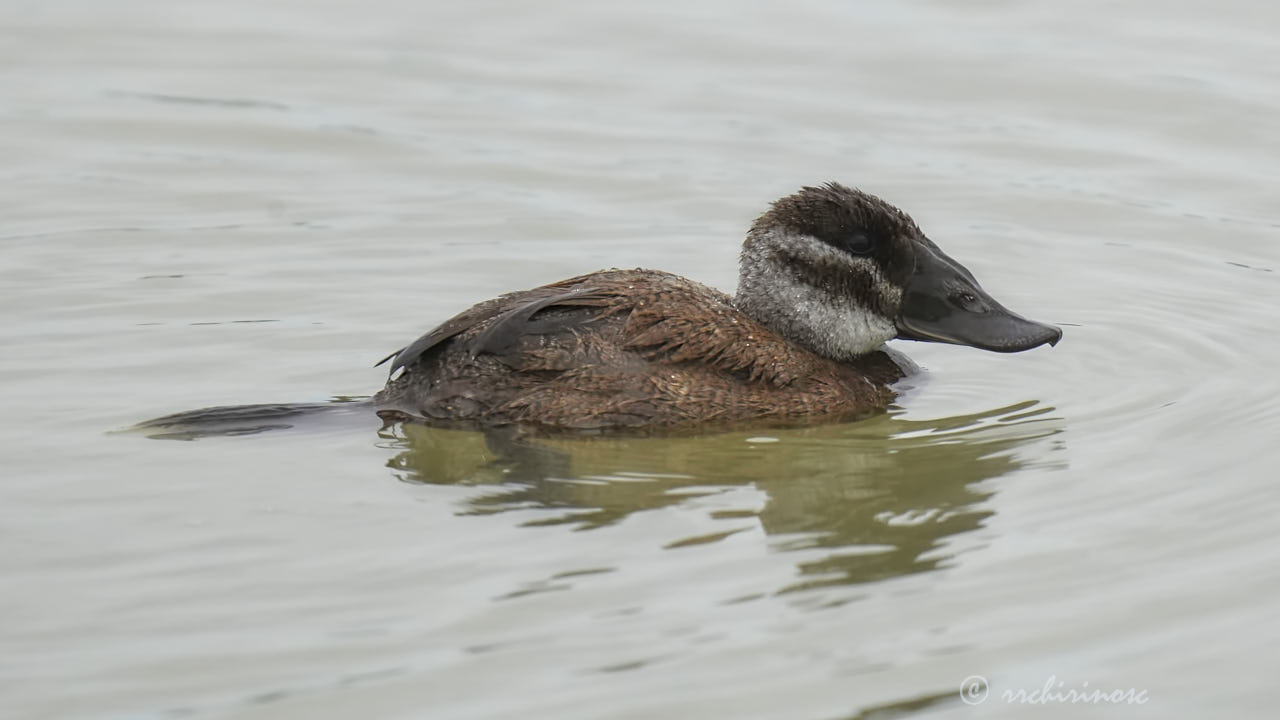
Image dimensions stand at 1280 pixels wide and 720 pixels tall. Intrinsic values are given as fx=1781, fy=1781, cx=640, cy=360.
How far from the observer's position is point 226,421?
752cm

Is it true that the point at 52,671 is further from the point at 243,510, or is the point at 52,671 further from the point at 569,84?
the point at 569,84

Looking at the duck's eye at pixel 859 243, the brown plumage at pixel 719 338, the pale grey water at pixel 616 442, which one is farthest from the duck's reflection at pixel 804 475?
the duck's eye at pixel 859 243

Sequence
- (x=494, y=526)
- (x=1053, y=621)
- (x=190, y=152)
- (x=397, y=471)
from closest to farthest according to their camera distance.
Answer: (x=1053, y=621), (x=494, y=526), (x=397, y=471), (x=190, y=152)

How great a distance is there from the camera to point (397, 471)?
721 centimetres

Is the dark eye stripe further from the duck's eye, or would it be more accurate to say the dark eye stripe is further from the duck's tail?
the duck's tail

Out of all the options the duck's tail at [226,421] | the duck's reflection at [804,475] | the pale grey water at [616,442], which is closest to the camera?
the pale grey water at [616,442]

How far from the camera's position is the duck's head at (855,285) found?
313 inches

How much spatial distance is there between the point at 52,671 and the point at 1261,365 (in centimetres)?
582

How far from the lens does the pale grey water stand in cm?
546

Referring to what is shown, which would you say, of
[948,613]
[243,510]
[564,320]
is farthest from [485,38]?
[948,613]

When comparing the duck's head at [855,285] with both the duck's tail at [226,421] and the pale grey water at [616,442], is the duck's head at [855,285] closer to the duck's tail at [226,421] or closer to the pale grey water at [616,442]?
the pale grey water at [616,442]

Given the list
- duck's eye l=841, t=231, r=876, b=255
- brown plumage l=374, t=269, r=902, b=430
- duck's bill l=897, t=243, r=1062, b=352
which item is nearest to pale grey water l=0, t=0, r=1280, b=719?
brown plumage l=374, t=269, r=902, b=430

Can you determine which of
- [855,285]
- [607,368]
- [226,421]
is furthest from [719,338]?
[226,421]

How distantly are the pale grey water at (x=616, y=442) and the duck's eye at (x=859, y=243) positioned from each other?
29.3 inches
